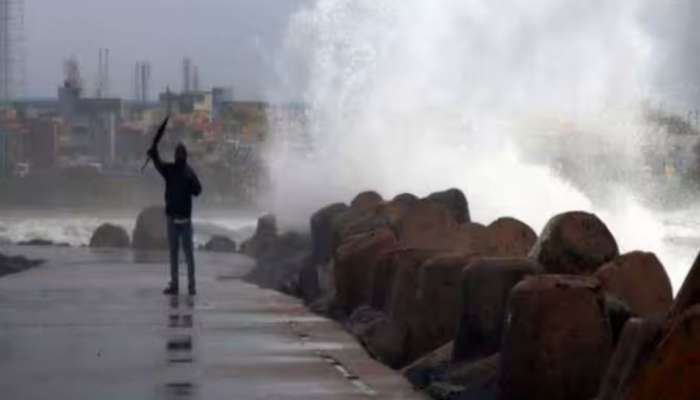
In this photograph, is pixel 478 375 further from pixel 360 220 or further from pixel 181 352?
pixel 360 220

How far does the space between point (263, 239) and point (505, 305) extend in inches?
830

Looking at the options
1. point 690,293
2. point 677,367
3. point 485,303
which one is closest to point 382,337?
point 485,303

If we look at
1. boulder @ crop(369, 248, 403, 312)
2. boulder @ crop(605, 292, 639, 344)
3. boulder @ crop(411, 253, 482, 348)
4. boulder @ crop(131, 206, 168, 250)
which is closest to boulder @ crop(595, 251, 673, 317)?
boulder @ crop(605, 292, 639, 344)

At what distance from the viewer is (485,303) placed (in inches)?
461

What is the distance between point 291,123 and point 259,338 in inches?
1189

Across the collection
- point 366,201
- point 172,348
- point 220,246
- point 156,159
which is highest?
point 156,159

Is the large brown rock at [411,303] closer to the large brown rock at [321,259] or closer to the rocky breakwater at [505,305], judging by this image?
the rocky breakwater at [505,305]

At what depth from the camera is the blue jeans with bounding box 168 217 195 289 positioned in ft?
60.9

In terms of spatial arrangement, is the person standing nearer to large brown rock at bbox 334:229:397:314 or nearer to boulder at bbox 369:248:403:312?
large brown rock at bbox 334:229:397:314

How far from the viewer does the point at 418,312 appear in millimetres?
13289

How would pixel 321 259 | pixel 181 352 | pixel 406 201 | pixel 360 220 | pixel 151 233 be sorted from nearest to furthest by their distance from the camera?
1. pixel 181 352
2. pixel 360 220
3. pixel 406 201
4. pixel 321 259
5. pixel 151 233

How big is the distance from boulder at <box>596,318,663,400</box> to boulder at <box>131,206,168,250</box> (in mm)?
26204

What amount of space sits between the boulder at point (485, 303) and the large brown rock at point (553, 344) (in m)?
1.25

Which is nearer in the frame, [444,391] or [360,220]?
[444,391]
